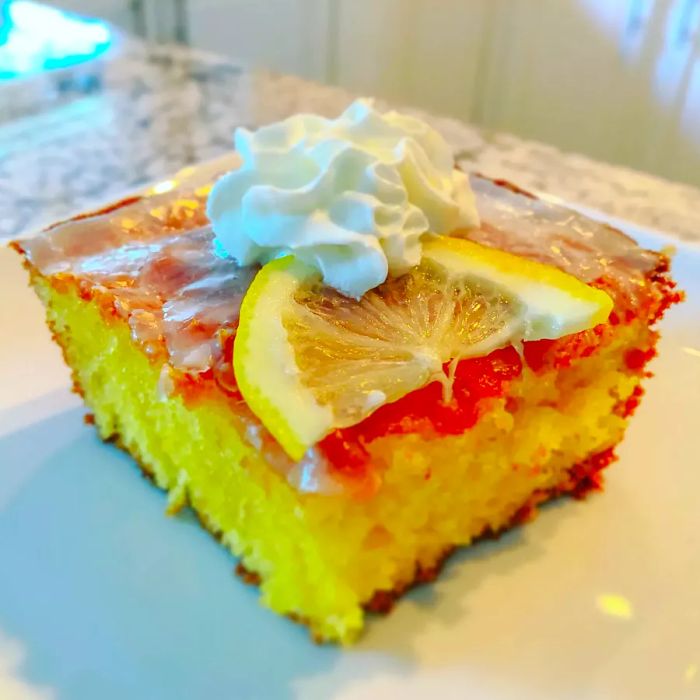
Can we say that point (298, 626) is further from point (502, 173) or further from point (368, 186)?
point (502, 173)

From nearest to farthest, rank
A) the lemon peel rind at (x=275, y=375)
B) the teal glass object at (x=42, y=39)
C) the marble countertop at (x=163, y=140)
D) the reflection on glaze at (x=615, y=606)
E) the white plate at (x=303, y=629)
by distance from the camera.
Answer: the lemon peel rind at (x=275, y=375), the white plate at (x=303, y=629), the reflection on glaze at (x=615, y=606), the marble countertop at (x=163, y=140), the teal glass object at (x=42, y=39)

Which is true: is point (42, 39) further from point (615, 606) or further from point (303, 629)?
point (615, 606)

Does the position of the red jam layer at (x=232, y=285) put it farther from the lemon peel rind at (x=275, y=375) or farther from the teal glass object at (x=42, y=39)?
the teal glass object at (x=42, y=39)

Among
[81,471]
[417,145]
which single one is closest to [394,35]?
[417,145]

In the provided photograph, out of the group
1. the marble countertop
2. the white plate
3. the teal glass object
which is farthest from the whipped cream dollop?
the teal glass object

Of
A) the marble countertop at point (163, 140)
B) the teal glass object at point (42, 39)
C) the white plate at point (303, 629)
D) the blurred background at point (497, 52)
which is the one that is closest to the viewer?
the white plate at point (303, 629)

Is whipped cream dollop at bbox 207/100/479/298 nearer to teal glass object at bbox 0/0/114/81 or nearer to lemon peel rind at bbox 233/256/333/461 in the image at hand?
lemon peel rind at bbox 233/256/333/461

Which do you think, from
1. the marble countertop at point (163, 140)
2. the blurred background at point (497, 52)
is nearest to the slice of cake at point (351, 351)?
the marble countertop at point (163, 140)
